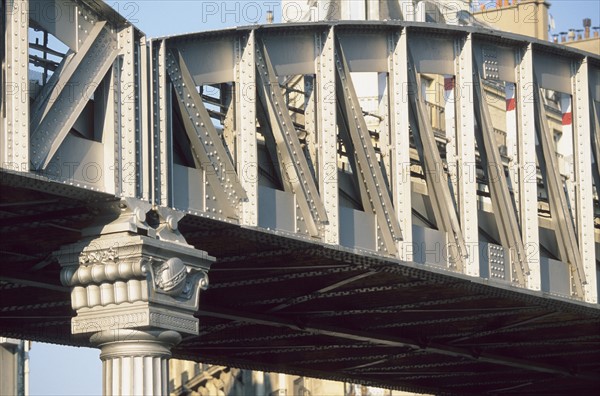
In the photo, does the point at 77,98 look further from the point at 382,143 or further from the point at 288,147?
the point at 382,143

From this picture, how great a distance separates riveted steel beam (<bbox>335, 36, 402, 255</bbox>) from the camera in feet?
120

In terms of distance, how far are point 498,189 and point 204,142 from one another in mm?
7978

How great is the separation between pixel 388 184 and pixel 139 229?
7.57m

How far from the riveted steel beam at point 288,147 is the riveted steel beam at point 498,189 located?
5.03 m

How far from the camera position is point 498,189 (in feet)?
130

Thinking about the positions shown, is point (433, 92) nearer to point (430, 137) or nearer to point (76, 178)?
point (430, 137)

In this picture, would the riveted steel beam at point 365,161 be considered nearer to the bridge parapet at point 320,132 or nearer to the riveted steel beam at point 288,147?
the bridge parapet at point 320,132

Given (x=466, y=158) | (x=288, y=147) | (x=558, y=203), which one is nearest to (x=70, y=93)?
(x=288, y=147)

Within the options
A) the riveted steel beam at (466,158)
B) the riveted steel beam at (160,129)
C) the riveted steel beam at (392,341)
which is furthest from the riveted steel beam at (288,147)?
the riveted steel beam at (392,341)

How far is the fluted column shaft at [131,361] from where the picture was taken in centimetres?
3167

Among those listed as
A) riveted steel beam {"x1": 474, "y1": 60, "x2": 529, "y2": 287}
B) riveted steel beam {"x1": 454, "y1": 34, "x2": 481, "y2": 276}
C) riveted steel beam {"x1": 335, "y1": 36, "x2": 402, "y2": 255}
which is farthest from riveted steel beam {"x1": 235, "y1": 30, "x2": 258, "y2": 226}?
riveted steel beam {"x1": 474, "y1": 60, "x2": 529, "y2": 287}

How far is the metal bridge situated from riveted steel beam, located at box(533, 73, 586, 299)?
1.7 inches

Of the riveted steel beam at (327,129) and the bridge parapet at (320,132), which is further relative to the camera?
the riveted steel beam at (327,129)

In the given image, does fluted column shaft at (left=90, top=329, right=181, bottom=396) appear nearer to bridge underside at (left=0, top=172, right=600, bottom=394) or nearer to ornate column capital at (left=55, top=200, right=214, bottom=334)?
ornate column capital at (left=55, top=200, right=214, bottom=334)
